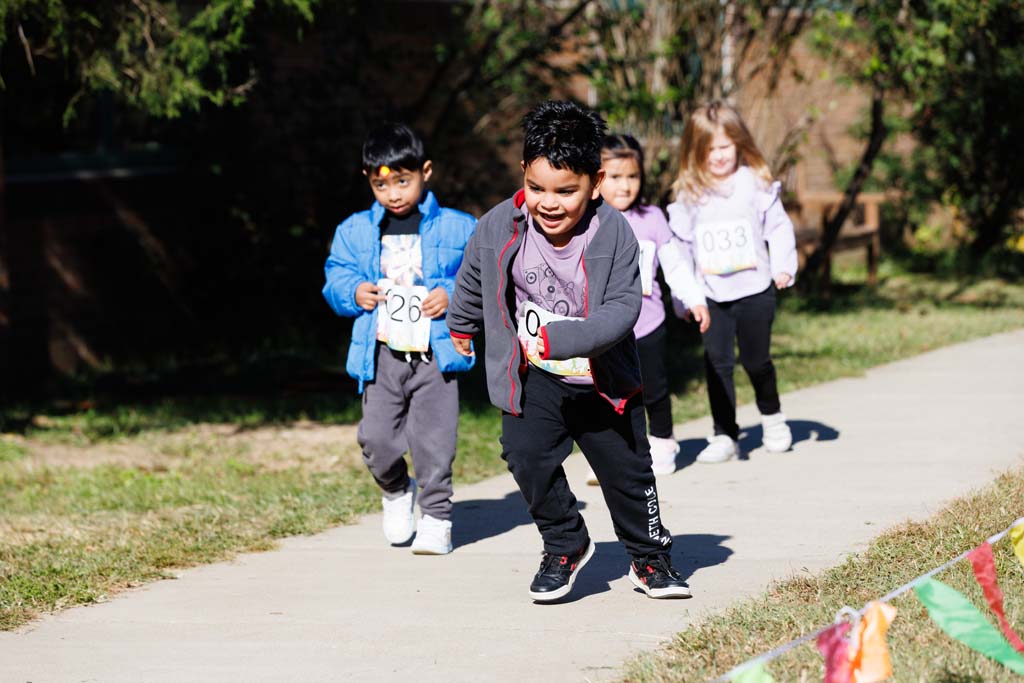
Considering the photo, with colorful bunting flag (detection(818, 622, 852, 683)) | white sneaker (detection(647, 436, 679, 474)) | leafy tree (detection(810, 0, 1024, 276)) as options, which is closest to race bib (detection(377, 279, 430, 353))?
white sneaker (detection(647, 436, 679, 474))

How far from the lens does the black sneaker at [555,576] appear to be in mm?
4832

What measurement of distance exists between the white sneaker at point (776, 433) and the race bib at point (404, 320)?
2.36 meters

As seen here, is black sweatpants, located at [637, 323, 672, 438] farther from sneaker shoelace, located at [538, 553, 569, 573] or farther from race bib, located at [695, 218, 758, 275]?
sneaker shoelace, located at [538, 553, 569, 573]

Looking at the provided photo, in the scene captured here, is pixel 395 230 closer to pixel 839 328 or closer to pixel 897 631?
pixel 897 631

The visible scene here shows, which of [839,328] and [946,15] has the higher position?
[946,15]

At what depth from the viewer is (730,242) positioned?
278 inches

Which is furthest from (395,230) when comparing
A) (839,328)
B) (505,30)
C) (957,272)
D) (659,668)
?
(957,272)

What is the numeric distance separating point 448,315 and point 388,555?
124 cm

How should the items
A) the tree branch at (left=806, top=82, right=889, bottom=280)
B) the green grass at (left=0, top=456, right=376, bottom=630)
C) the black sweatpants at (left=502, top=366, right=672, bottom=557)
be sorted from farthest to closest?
the tree branch at (left=806, top=82, right=889, bottom=280) < the green grass at (left=0, top=456, right=376, bottom=630) < the black sweatpants at (left=502, top=366, right=672, bottom=557)

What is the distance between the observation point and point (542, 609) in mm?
4816

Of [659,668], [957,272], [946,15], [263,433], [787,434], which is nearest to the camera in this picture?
[659,668]

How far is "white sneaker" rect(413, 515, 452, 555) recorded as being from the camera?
5664mm

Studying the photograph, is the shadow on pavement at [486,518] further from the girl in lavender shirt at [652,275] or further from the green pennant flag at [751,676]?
the green pennant flag at [751,676]

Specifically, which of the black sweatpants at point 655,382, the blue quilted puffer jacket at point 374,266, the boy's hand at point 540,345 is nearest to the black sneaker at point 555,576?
the boy's hand at point 540,345
